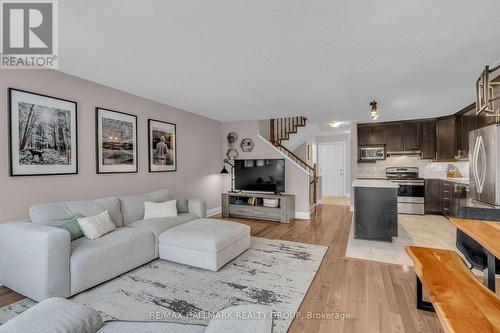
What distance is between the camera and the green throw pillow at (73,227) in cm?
245

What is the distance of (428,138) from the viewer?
5574 mm

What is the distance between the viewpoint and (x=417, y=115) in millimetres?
5242

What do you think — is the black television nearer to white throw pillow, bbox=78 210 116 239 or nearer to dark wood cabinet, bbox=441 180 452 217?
white throw pillow, bbox=78 210 116 239

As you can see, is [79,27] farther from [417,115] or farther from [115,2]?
[417,115]

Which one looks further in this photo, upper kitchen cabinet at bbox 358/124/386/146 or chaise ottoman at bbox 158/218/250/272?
upper kitchen cabinet at bbox 358/124/386/146

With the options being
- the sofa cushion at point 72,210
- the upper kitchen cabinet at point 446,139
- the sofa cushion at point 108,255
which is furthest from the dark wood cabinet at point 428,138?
the sofa cushion at point 72,210

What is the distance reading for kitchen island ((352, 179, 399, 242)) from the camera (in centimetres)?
363

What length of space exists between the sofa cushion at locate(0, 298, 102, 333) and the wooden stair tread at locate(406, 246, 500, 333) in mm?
1691

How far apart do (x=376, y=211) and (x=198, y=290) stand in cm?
296

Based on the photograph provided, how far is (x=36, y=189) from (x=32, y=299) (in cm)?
119

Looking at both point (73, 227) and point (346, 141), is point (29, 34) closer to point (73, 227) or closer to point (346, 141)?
point (73, 227)

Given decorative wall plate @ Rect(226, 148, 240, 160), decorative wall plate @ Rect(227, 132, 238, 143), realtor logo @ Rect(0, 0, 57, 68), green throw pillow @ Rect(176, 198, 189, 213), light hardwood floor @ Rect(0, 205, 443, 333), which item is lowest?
light hardwood floor @ Rect(0, 205, 443, 333)

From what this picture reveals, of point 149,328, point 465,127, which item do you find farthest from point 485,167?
point 149,328

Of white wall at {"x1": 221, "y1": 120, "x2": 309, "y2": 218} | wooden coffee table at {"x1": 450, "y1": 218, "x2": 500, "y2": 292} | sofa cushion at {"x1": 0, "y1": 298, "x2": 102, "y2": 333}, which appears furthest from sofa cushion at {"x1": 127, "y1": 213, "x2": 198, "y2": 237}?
wooden coffee table at {"x1": 450, "y1": 218, "x2": 500, "y2": 292}
